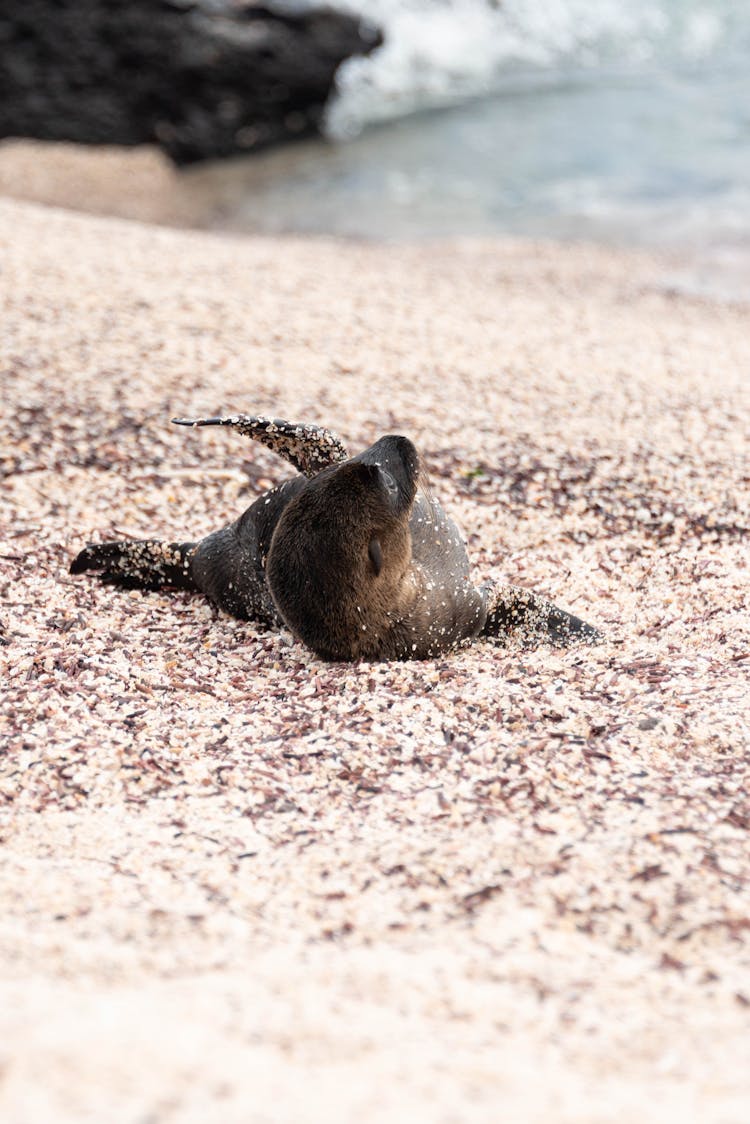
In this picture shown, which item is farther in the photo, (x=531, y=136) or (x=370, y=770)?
(x=531, y=136)

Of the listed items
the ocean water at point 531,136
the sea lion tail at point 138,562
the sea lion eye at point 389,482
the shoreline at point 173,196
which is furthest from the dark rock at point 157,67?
the sea lion eye at point 389,482

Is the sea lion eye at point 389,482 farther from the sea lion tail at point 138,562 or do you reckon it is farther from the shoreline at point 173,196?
the shoreline at point 173,196

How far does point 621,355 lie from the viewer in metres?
6.55

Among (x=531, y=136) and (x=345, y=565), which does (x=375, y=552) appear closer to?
(x=345, y=565)

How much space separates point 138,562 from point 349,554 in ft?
3.64

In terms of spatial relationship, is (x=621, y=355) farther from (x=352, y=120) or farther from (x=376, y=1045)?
(x=352, y=120)

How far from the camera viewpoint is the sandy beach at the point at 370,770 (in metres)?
1.86

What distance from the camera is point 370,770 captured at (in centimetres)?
296

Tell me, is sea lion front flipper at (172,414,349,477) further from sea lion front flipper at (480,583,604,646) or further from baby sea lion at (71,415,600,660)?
sea lion front flipper at (480,583,604,646)

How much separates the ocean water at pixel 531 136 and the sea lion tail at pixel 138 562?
24.5 feet

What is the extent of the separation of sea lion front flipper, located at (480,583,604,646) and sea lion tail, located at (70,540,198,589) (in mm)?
1083

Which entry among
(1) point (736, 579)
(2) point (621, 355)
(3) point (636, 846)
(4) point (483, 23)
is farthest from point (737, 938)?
(4) point (483, 23)

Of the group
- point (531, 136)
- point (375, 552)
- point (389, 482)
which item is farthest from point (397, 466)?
point (531, 136)

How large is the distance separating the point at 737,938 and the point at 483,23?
62.0 feet
